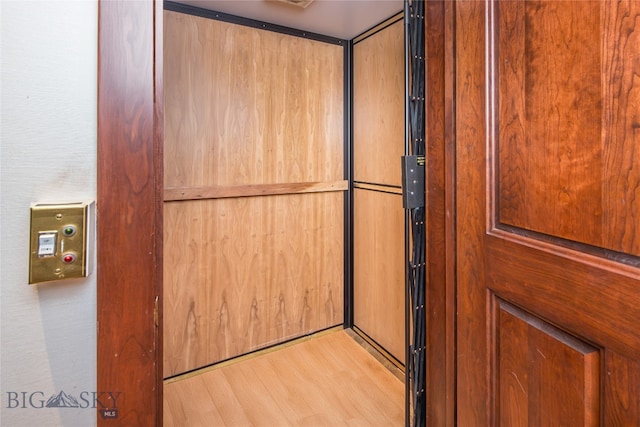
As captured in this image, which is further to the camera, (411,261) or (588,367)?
(411,261)

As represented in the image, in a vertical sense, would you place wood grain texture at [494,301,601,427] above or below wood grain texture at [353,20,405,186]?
below

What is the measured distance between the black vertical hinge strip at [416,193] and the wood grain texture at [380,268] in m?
1.01

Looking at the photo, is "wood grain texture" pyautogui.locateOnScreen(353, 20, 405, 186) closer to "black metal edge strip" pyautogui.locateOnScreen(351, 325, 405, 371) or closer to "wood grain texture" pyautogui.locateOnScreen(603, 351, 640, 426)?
"black metal edge strip" pyautogui.locateOnScreen(351, 325, 405, 371)

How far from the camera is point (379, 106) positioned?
2.36m

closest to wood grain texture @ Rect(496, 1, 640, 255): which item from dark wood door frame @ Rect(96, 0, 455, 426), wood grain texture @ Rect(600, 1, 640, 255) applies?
wood grain texture @ Rect(600, 1, 640, 255)

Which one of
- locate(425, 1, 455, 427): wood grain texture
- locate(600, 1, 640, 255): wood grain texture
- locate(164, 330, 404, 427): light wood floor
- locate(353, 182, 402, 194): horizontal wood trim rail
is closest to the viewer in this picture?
locate(600, 1, 640, 255): wood grain texture

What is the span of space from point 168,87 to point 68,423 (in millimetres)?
1779

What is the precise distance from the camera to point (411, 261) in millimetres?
1246

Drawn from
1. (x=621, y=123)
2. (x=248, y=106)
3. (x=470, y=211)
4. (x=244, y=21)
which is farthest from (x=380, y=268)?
(x=621, y=123)

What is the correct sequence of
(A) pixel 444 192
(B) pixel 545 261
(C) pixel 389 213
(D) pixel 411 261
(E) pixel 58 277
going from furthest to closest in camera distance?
(C) pixel 389 213 → (D) pixel 411 261 → (A) pixel 444 192 → (B) pixel 545 261 → (E) pixel 58 277

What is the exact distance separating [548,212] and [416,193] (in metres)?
0.43

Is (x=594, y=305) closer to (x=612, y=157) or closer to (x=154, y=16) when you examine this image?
(x=612, y=157)

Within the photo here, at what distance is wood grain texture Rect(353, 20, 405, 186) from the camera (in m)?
2.18

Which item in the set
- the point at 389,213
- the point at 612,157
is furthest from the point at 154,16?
the point at 389,213
